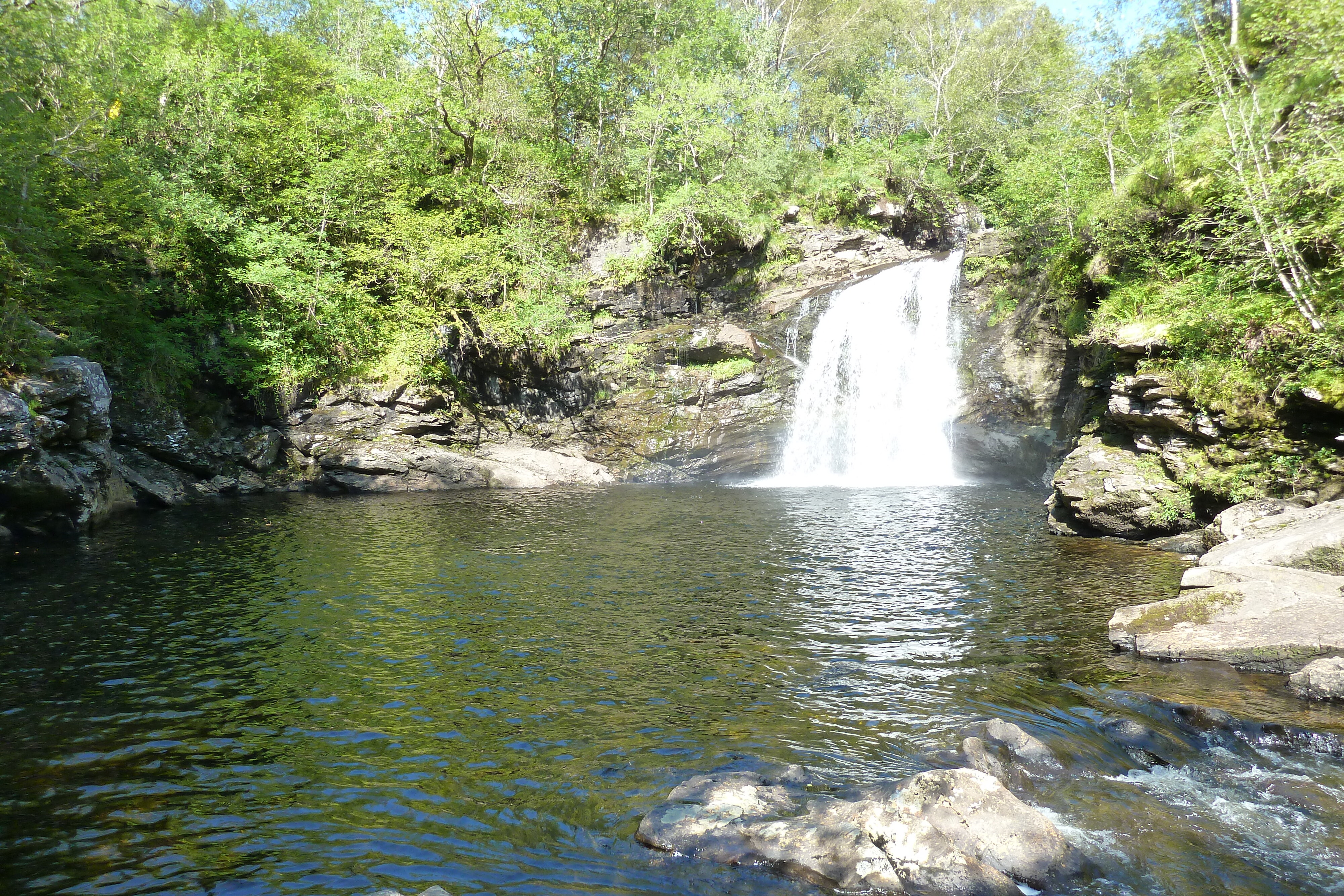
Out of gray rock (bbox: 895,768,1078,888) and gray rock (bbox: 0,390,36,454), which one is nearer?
gray rock (bbox: 895,768,1078,888)

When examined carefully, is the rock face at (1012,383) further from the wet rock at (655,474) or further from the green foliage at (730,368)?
the wet rock at (655,474)

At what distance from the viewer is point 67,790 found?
20.7 ft

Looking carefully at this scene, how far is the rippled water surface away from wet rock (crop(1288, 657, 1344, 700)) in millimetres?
291

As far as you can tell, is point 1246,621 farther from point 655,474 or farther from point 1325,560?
point 655,474

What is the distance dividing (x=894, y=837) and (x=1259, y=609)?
25.6 feet

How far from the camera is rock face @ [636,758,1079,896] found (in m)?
4.90

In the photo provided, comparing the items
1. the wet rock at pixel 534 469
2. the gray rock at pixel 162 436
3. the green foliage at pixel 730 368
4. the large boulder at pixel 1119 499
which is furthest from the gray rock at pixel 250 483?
the large boulder at pixel 1119 499

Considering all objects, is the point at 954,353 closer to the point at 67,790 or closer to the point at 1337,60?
the point at 1337,60

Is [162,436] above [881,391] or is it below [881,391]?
below

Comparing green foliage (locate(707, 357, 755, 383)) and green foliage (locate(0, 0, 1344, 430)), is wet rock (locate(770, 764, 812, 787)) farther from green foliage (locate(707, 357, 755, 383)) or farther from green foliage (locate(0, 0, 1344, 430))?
green foliage (locate(707, 357, 755, 383))

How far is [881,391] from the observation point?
99.8 ft

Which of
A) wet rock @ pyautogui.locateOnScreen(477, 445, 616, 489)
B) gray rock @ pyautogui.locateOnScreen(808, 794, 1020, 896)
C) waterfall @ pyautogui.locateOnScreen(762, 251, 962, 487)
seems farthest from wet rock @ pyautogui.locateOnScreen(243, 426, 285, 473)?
gray rock @ pyautogui.locateOnScreen(808, 794, 1020, 896)

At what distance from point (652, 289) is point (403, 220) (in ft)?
39.1

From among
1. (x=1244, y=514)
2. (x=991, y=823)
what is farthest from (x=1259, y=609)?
(x=991, y=823)
